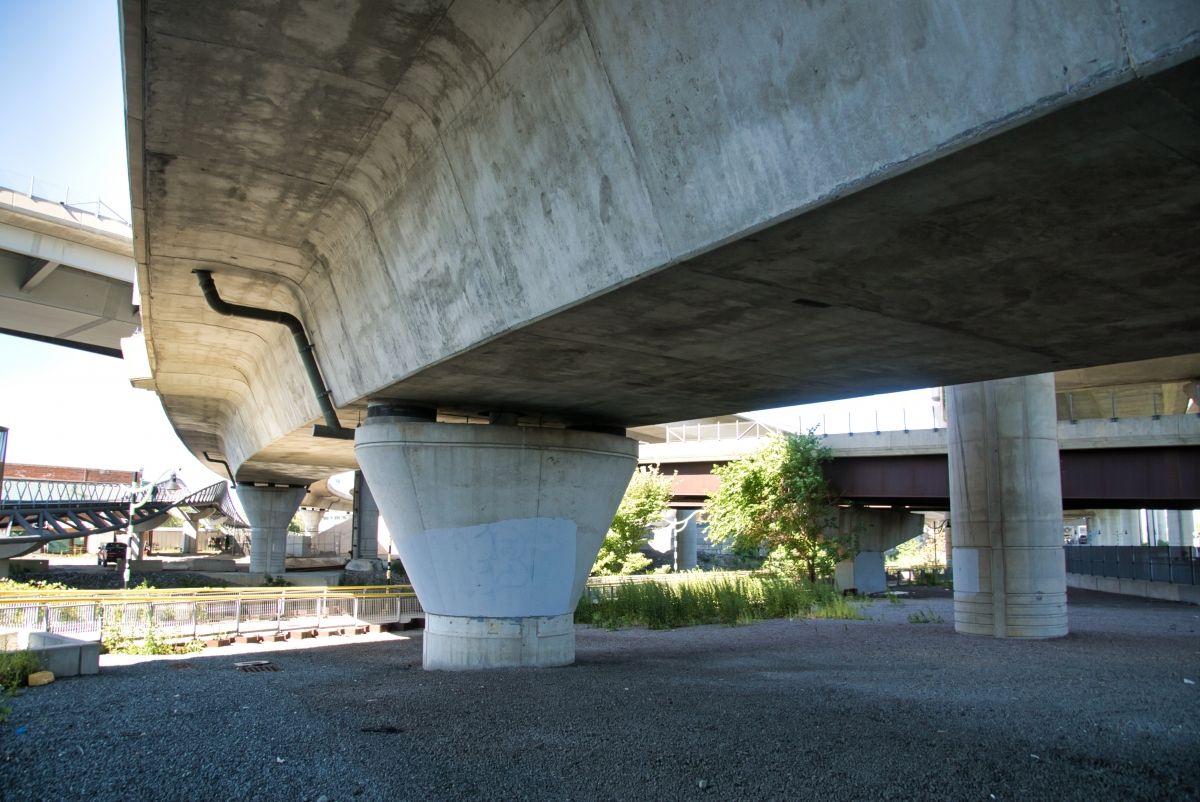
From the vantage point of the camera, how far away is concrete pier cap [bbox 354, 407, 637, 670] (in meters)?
13.2

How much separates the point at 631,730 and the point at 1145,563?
3653 centimetres

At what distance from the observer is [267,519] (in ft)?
136

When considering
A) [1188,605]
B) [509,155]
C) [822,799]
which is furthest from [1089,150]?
[1188,605]

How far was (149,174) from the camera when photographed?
29.9 ft

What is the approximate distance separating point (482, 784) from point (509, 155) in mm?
5363

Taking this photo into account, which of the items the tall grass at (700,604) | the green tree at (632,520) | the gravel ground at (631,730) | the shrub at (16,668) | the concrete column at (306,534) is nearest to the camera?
the gravel ground at (631,730)

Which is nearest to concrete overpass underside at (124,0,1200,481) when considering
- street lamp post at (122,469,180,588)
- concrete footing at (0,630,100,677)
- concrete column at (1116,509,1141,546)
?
concrete footing at (0,630,100,677)

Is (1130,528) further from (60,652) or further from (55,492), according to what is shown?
(55,492)

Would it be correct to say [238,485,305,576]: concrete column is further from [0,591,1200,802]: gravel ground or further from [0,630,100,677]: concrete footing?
[0,630,100,677]: concrete footing

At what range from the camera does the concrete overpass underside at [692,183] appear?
425cm

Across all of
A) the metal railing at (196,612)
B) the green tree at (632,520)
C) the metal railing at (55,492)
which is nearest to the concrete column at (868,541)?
the green tree at (632,520)

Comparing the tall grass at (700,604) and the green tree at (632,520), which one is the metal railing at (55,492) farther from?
the tall grass at (700,604)

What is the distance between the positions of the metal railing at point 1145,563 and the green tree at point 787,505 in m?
12.9

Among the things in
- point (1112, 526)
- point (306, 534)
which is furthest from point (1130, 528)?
point (306, 534)
